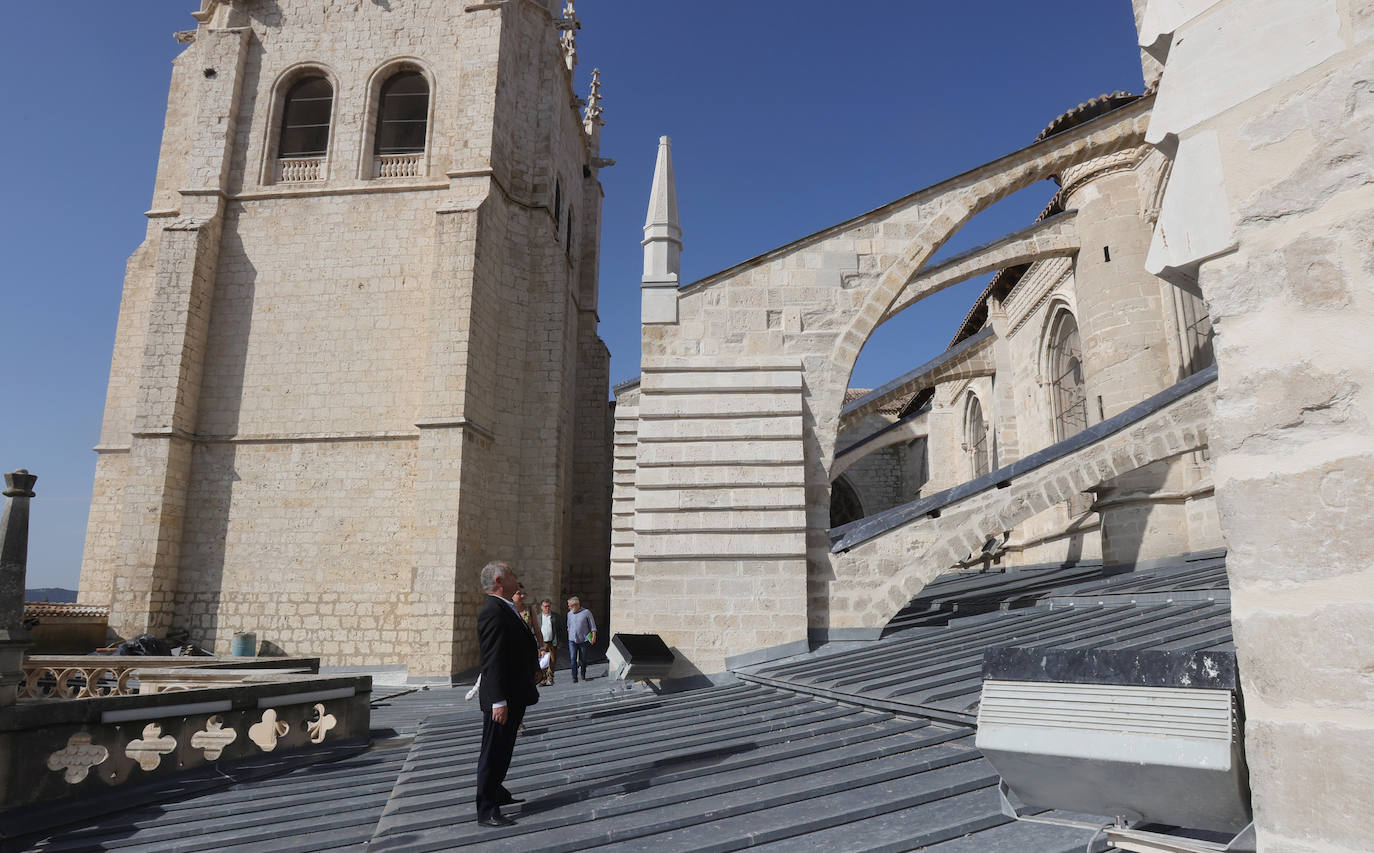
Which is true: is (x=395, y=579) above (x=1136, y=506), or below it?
below

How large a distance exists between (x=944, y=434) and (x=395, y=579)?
11307 mm

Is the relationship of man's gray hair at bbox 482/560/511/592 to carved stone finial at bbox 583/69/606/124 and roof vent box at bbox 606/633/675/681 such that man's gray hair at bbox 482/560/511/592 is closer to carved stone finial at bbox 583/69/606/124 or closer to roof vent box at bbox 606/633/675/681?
roof vent box at bbox 606/633/675/681

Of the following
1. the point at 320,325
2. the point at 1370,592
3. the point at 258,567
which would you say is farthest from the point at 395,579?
the point at 1370,592

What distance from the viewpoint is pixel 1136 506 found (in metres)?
8.41

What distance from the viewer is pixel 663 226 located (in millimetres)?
7613

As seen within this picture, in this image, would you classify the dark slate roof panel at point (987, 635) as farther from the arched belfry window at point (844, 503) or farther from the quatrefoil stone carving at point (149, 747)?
the arched belfry window at point (844, 503)

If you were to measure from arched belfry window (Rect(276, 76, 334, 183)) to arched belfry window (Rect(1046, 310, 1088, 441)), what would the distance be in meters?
14.3

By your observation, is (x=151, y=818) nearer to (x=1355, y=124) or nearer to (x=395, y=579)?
(x=1355, y=124)

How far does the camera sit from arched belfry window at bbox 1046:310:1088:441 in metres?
11.4

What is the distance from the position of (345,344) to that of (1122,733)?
620 inches

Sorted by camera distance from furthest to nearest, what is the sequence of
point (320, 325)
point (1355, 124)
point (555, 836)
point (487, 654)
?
1. point (320, 325)
2. point (487, 654)
3. point (555, 836)
4. point (1355, 124)

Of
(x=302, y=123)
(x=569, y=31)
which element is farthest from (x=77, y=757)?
(x=569, y=31)

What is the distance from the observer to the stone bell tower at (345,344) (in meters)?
14.3

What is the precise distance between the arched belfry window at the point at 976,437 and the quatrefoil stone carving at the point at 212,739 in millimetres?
13202
